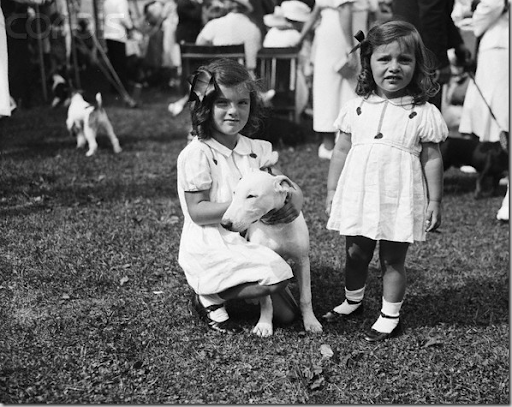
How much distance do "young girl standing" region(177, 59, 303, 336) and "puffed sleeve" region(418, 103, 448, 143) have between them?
69cm

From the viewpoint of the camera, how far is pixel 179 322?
3.85 meters

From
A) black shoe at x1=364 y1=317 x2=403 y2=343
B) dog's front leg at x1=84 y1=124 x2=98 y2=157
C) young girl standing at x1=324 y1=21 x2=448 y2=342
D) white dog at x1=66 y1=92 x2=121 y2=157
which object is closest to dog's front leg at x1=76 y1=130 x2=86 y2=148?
white dog at x1=66 y1=92 x2=121 y2=157

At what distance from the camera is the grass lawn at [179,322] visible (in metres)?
3.18

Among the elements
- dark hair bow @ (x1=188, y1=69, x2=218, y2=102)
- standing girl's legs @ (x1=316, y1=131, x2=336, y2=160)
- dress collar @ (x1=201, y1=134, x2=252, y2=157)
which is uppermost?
dark hair bow @ (x1=188, y1=69, x2=218, y2=102)

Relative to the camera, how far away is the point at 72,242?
196 inches

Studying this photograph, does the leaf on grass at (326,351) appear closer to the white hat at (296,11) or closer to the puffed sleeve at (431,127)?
the puffed sleeve at (431,127)

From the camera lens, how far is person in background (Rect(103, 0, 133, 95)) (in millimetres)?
13820

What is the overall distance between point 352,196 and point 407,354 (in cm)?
87

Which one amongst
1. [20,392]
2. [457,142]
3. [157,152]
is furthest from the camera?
[157,152]

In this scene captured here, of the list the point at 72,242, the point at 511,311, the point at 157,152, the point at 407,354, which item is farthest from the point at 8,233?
the point at 157,152

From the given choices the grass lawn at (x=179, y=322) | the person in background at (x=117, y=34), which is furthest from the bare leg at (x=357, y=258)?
the person in background at (x=117, y=34)

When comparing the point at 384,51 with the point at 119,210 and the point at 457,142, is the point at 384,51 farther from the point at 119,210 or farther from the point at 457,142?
the point at 457,142

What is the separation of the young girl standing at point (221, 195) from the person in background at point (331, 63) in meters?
4.71

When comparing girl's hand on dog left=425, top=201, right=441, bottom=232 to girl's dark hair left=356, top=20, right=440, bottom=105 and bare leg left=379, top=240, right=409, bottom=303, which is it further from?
girl's dark hair left=356, top=20, right=440, bottom=105
